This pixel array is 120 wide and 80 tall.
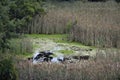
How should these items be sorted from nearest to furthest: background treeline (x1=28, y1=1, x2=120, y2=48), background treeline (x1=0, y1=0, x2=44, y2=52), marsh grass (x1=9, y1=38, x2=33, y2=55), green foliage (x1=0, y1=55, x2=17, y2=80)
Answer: green foliage (x1=0, y1=55, x2=17, y2=80)
marsh grass (x1=9, y1=38, x2=33, y2=55)
background treeline (x1=28, y1=1, x2=120, y2=48)
background treeline (x1=0, y1=0, x2=44, y2=52)

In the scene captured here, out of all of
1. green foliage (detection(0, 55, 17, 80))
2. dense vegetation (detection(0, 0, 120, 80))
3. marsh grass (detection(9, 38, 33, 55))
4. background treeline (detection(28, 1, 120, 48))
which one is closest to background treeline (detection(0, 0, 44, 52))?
dense vegetation (detection(0, 0, 120, 80))

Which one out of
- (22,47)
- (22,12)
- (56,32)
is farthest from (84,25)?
(22,47)

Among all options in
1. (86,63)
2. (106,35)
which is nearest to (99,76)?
(86,63)

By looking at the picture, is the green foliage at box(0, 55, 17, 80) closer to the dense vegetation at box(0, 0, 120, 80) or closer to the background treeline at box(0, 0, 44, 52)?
the dense vegetation at box(0, 0, 120, 80)

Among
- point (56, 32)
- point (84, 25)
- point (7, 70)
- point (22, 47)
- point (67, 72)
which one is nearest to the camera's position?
point (7, 70)

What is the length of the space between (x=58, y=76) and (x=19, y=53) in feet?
13.6

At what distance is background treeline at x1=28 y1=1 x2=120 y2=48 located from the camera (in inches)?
639

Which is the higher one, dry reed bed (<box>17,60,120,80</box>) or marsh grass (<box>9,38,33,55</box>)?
dry reed bed (<box>17,60,120,80</box>)

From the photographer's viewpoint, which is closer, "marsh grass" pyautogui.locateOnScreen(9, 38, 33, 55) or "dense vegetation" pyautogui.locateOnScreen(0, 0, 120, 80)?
"dense vegetation" pyautogui.locateOnScreen(0, 0, 120, 80)

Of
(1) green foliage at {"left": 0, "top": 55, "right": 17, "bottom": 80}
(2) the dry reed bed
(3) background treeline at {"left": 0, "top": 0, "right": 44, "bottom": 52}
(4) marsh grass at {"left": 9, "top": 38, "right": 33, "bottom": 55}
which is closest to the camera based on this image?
(1) green foliage at {"left": 0, "top": 55, "right": 17, "bottom": 80}

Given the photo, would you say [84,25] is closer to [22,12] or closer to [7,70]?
[22,12]

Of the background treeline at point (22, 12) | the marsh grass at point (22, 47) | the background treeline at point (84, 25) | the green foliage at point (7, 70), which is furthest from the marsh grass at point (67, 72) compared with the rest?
the background treeline at point (22, 12)

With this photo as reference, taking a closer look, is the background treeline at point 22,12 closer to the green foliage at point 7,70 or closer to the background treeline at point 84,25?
the background treeline at point 84,25

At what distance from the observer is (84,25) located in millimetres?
17297
